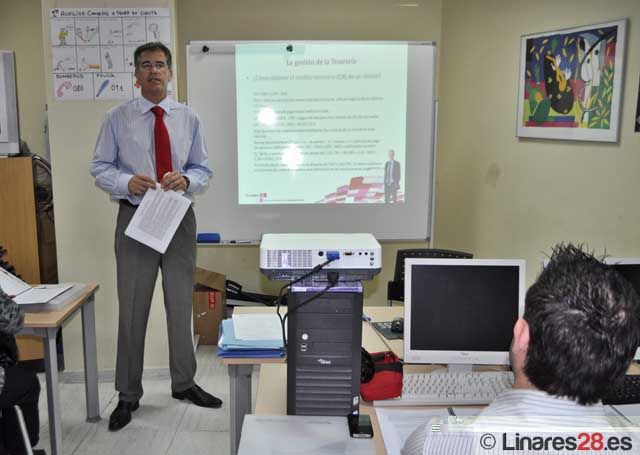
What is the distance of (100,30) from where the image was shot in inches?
126

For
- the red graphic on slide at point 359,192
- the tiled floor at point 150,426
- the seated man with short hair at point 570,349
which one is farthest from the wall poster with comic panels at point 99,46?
the seated man with short hair at point 570,349

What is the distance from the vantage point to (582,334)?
3.05 feet

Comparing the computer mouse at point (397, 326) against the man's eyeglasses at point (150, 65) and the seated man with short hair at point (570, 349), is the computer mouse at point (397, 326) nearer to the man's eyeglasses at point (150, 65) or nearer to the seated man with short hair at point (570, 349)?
the seated man with short hair at point (570, 349)

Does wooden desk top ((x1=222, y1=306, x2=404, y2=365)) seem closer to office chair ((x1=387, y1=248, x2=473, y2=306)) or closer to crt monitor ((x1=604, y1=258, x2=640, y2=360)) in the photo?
office chair ((x1=387, y1=248, x2=473, y2=306))

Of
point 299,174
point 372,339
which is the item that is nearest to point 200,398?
point 372,339

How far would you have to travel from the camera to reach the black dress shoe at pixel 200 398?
309cm

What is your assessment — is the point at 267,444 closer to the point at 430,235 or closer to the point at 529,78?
the point at 529,78

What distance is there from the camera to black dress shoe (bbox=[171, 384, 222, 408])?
3.09m

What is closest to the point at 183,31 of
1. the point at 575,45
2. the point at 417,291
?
the point at 575,45

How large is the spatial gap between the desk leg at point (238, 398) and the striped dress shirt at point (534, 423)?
115 cm

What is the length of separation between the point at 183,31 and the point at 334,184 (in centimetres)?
152

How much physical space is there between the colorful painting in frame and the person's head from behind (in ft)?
6.30

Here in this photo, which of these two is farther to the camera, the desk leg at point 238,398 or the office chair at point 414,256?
the office chair at point 414,256

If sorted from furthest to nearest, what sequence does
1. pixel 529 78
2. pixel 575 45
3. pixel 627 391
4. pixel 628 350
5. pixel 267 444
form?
pixel 529 78, pixel 575 45, pixel 627 391, pixel 267 444, pixel 628 350
